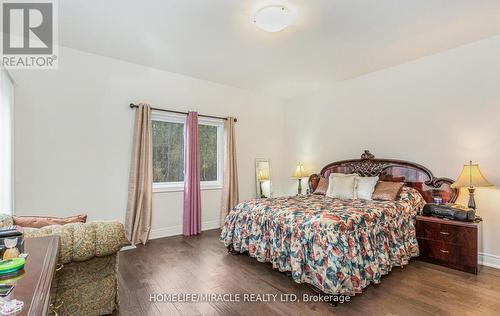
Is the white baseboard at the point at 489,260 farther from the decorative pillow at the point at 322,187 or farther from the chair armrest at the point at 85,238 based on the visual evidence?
the chair armrest at the point at 85,238

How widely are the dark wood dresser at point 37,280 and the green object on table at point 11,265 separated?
0.09 ft

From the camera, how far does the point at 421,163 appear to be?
3752mm

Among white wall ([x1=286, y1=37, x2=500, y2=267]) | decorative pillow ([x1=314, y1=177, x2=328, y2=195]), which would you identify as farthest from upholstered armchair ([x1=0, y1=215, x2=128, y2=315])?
white wall ([x1=286, y1=37, x2=500, y2=267])

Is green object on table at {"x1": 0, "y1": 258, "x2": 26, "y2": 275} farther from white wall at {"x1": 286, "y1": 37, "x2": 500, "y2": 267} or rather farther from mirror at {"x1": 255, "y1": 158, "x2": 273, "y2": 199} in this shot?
mirror at {"x1": 255, "y1": 158, "x2": 273, "y2": 199}

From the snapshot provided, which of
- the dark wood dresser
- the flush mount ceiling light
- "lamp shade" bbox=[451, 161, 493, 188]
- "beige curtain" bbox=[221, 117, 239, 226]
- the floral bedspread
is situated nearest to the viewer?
the dark wood dresser

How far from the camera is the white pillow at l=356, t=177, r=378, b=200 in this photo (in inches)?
142

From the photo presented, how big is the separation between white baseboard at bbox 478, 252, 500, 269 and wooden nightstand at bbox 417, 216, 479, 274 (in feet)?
1.74

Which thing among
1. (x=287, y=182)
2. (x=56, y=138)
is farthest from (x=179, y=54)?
(x=287, y=182)

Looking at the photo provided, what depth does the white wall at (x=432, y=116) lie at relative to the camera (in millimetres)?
3164

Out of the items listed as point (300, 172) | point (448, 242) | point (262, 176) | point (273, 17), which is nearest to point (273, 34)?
point (273, 17)

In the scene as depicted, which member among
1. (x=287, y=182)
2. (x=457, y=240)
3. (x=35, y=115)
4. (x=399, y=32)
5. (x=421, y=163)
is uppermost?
(x=399, y=32)

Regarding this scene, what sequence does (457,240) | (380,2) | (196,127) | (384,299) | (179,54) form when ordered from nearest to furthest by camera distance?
1. (384,299)
2. (380,2)
3. (457,240)
4. (179,54)
5. (196,127)

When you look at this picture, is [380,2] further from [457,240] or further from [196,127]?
[196,127]

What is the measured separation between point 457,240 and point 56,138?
16.6ft
